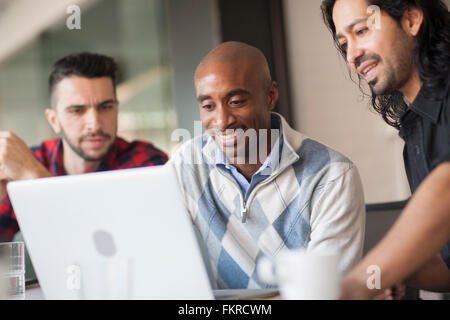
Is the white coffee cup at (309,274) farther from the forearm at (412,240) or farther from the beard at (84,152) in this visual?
the beard at (84,152)

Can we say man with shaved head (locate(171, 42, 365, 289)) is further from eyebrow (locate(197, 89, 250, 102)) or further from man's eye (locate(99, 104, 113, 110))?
man's eye (locate(99, 104, 113, 110))

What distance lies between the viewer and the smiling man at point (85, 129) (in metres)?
2.26

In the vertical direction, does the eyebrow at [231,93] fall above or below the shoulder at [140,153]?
above

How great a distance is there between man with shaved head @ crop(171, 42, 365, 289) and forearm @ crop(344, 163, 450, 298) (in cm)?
50

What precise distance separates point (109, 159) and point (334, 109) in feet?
4.20

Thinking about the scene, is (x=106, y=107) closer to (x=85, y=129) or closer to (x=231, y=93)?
(x=85, y=129)

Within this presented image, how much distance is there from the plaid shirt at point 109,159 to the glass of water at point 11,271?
3.29 ft

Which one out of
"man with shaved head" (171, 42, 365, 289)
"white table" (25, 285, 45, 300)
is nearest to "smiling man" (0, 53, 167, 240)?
"man with shaved head" (171, 42, 365, 289)

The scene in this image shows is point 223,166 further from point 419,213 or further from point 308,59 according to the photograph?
point 308,59

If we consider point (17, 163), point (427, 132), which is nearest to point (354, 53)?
point (427, 132)

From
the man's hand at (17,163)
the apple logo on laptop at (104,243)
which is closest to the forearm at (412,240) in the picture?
the apple logo on laptop at (104,243)

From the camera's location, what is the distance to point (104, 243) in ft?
3.04

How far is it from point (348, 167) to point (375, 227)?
356 mm
